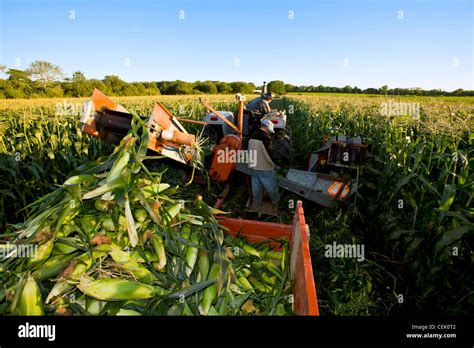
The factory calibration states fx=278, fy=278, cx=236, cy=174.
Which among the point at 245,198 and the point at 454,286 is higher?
the point at 245,198

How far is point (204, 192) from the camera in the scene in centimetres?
616

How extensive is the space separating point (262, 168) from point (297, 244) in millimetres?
2653

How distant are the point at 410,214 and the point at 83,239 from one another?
4197mm

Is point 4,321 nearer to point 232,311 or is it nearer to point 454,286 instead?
point 232,311

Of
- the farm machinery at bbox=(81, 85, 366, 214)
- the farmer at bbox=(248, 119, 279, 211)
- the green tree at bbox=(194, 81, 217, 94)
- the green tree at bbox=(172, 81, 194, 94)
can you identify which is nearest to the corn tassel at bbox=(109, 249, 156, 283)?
the farm machinery at bbox=(81, 85, 366, 214)

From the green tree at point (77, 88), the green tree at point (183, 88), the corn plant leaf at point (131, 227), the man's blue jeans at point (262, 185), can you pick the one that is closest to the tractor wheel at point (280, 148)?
the man's blue jeans at point (262, 185)

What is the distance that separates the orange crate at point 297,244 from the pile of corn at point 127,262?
0.20 meters

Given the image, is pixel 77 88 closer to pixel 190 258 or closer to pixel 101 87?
pixel 101 87

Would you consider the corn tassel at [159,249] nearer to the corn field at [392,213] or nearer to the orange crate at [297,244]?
the orange crate at [297,244]

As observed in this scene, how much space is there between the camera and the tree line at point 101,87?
28.4 m

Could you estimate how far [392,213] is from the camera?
4.45 m

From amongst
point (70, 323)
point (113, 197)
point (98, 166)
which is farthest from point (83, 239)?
point (98, 166)

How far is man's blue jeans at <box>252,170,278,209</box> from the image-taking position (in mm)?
5094

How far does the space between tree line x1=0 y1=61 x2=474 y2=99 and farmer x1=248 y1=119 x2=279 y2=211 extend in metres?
20.4
